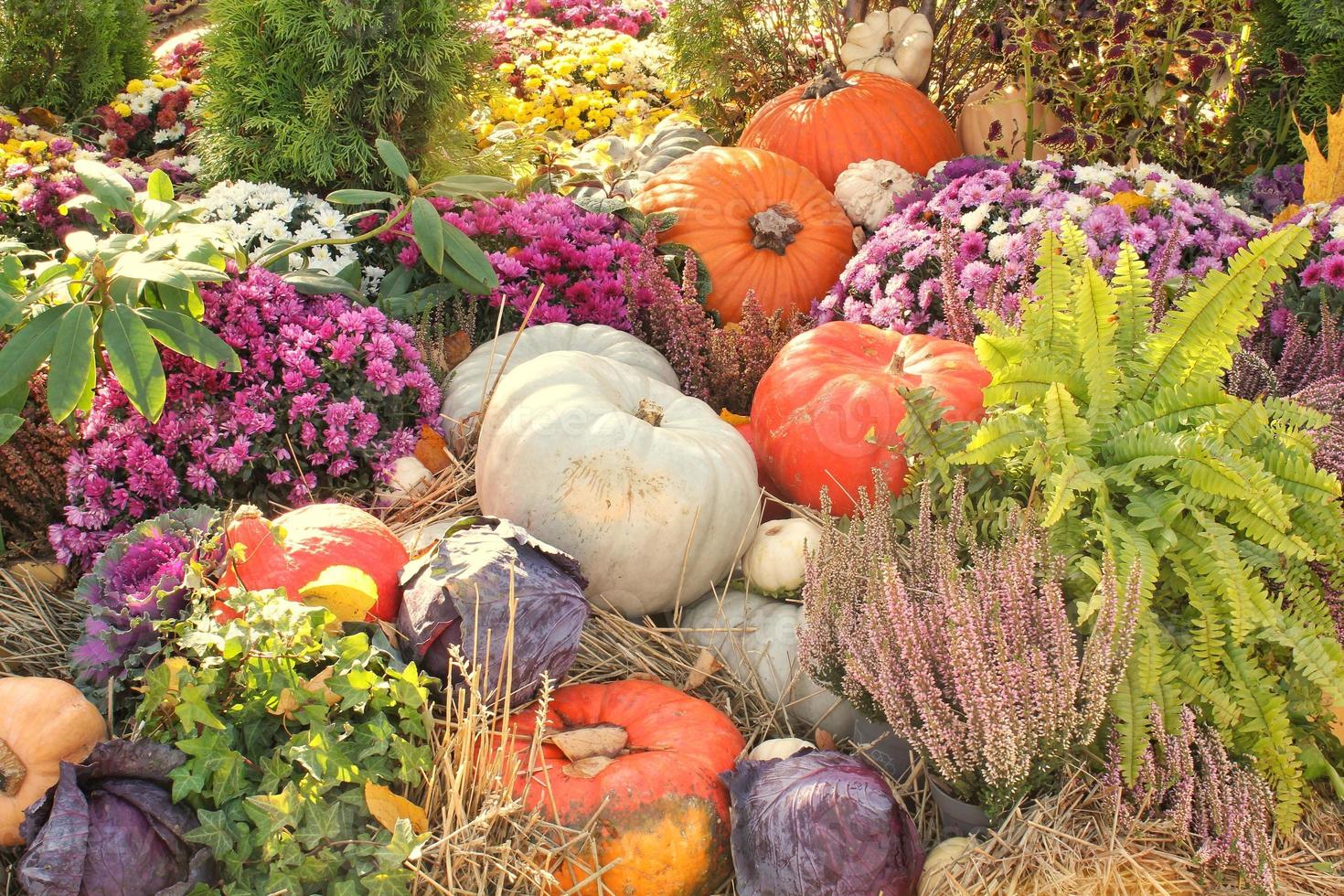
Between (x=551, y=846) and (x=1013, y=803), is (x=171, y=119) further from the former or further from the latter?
(x=1013, y=803)

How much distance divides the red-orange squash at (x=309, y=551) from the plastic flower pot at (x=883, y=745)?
105cm

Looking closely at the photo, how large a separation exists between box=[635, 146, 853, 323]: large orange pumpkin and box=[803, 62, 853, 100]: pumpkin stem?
2.56 ft

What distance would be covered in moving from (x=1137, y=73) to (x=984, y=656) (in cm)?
324

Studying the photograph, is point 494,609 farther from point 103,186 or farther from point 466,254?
point 103,186

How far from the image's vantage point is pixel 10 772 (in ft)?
6.11

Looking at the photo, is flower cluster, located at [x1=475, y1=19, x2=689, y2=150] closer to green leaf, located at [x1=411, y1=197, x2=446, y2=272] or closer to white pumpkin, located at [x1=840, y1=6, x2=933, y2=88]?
white pumpkin, located at [x1=840, y1=6, x2=933, y2=88]

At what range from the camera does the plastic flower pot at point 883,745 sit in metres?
2.29

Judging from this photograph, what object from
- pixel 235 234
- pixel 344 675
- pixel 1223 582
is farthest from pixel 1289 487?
pixel 235 234

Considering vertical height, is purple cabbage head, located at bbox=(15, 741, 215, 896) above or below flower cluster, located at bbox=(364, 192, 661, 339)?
below

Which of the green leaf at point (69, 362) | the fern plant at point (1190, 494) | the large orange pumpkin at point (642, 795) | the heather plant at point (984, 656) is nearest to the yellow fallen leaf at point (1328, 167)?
the fern plant at point (1190, 494)

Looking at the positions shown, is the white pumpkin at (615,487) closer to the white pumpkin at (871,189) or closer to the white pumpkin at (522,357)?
the white pumpkin at (522,357)

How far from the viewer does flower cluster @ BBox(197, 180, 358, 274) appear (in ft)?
11.0

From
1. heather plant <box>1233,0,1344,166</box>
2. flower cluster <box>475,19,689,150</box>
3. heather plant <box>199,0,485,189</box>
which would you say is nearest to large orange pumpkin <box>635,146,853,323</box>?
heather plant <box>199,0,485,189</box>

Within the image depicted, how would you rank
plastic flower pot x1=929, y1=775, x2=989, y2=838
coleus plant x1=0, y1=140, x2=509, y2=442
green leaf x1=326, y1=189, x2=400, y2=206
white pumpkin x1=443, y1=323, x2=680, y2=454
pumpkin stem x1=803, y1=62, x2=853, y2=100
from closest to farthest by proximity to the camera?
plastic flower pot x1=929, y1=775, x2=989, y2=838 → coleus plant x1=0, y1=140, x2=509, y2=442 → green leaf x1=326, y1=189, x2=400, y2=206 → white pumpkin x1=443, y1=323, x2=680, y2=454 → pumpkin stem x1=803, y1=62, x2=853, y2=100
